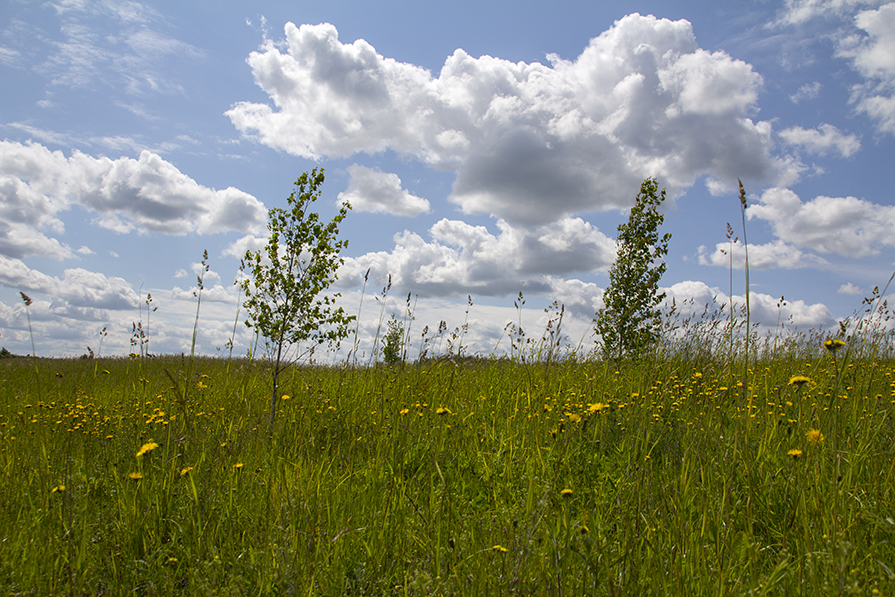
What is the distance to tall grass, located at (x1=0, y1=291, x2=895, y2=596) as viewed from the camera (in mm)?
1725

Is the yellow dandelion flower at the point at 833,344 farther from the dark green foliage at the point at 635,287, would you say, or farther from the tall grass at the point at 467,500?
the dark green foliage at the point at 635,287

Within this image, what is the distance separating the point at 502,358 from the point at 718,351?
3.24 metres

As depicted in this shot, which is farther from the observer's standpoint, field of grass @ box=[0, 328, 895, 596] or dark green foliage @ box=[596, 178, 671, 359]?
dark green foliage @ box=[596, 178, 671, 359]

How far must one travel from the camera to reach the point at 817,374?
4973 millimetres

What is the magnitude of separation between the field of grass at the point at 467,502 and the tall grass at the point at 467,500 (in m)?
0.02

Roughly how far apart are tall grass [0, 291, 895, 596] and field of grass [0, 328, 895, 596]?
0.6 inches

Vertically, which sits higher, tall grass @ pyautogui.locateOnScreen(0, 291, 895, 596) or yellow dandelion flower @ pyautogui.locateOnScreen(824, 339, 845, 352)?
yellow dandelion flower @ pyautogui.locateOnScreen(824, 339, 845, 352)

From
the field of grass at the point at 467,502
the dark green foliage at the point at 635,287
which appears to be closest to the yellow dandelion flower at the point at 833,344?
the field of grass at the point at 467,502

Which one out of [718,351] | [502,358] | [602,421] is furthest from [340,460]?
[718,351]

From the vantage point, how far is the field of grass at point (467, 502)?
1.72 meters

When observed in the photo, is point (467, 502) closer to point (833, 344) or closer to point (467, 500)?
point (467, 500)

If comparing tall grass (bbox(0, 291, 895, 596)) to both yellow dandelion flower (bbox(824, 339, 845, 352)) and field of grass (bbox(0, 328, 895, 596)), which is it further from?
yellow dandelion flower (bbox(824, 339, 845, 352))

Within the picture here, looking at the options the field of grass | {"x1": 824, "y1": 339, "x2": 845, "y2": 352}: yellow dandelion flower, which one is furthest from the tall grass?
{"x1": 824, "y1": 339, "x2": 845, "y2": 352}: yellow dandelion flower

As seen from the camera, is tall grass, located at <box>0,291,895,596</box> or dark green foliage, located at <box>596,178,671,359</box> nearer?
tall grass, located at <box>0,291,895,596</box>
